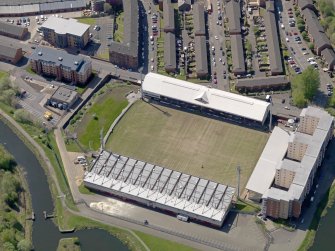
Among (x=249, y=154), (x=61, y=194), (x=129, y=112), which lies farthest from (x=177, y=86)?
(x=61, y=194)

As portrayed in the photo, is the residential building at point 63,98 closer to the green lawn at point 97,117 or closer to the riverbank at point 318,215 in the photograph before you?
the green lawn at point 97,117

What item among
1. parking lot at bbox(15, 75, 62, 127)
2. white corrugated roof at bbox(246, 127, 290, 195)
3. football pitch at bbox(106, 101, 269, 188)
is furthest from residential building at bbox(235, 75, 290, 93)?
parking lot at bbox(15, 75, 62, 127)

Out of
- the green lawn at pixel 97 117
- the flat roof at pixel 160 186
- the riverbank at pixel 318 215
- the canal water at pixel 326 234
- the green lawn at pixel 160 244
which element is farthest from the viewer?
the green lawn at pixel 97 117

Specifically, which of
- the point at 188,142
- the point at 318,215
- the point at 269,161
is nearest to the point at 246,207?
the point at 269,161

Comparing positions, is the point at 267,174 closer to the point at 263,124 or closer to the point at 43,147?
the point at 263,124

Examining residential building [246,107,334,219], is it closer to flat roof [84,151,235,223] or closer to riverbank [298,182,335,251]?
riverbank [298,182,335,251]

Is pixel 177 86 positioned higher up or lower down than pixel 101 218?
higher up

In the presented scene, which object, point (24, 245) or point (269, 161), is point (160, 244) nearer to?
point (24, 245)

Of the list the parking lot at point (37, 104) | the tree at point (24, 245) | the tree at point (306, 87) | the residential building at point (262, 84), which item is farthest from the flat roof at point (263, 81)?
the tree at point (24, 245)
